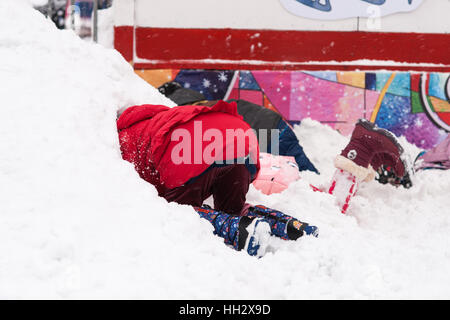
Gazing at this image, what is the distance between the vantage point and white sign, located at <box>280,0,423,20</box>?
5.02 metres

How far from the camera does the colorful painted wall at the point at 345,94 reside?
4.95 metres

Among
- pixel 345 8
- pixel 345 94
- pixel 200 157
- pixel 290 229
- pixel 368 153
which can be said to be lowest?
pixel 345 94

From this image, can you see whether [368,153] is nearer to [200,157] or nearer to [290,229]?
[290,229]

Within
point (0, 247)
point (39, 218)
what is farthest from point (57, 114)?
point (0, 247)

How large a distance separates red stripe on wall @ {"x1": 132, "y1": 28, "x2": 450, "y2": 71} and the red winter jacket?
2.89 meters

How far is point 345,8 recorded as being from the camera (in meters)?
5.04

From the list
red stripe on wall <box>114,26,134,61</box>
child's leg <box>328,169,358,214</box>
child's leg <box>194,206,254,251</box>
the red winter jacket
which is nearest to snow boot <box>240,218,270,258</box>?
child's leg <box>194,206,254,251</box>

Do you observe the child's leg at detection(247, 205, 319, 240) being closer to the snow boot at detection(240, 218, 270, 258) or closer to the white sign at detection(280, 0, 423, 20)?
the snow boot at detection(240, 218, 270, 258)

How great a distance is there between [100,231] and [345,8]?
14.6 ft

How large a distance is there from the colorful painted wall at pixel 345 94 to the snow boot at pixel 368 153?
1.87 m

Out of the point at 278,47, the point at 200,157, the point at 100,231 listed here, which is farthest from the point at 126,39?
the point at 100,231

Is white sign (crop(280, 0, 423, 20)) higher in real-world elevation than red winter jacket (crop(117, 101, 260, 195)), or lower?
higher

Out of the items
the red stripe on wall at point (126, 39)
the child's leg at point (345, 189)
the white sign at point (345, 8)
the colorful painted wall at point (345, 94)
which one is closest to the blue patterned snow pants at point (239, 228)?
the child's leg at point (345, 189)

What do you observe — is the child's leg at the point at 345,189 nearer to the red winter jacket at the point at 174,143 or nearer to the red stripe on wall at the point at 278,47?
the red winter jacket at the point at 174,143
